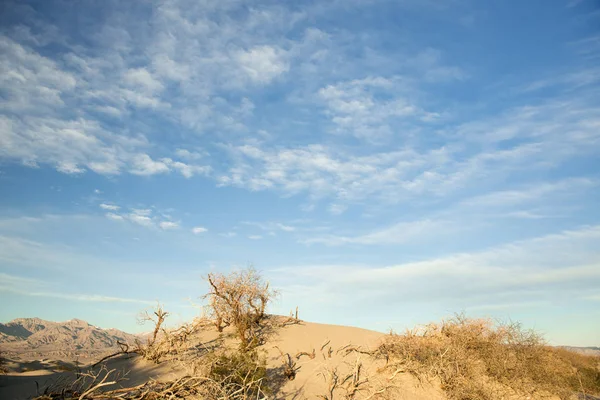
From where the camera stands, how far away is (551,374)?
19922mm

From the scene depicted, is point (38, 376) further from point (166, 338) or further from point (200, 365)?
point (200, 365)

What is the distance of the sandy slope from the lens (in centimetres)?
1455

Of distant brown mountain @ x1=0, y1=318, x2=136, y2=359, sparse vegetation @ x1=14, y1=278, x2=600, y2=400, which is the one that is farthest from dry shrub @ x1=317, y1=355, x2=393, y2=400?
distant brown mountain @ x1=0, y1=318, x2=136, y2=359

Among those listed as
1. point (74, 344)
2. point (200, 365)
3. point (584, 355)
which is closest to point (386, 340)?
point (200, 365)

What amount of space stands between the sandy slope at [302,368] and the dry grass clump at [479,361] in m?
1.00

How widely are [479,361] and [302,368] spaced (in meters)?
9.70

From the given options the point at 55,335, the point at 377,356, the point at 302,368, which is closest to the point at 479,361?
the point at 377,356

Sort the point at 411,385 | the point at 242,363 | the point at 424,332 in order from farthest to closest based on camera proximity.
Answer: the point at 424,332 → the point at 411,385 → the point at 242,363

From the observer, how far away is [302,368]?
17406 millimetres

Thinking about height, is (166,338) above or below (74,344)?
above

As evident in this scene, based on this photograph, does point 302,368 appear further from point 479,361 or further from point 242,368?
point 479,361

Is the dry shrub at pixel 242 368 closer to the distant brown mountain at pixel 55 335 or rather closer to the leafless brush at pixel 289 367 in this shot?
the leafless brush at pixel 289 367

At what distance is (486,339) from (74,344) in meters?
67.7

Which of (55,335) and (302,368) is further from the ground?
(302,368)
